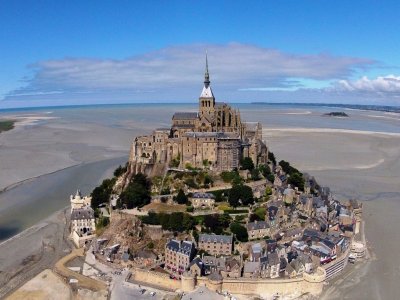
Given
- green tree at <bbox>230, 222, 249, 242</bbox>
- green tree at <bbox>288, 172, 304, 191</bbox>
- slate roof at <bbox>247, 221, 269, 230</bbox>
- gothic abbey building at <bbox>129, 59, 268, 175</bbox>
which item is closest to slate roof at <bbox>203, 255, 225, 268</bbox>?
green tree at <bbox>230, 222, 249, 242</bbox>

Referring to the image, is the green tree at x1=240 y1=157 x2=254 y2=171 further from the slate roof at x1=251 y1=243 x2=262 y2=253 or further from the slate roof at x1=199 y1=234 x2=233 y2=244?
the slate roof at x1=251 y1=243 x2=262 y2=253

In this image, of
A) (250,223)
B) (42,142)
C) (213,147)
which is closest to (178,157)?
(213,147)

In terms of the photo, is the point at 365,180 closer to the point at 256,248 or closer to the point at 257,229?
the point at 257,229

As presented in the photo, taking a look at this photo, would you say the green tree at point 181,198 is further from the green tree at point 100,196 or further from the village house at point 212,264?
the green tree at point 100,196

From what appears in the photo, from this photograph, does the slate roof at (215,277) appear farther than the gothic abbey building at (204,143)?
No

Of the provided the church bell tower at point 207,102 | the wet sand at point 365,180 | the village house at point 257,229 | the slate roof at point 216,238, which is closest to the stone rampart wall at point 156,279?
the slate roof at point 216,238

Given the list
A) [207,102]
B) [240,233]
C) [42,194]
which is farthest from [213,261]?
[42,194]
